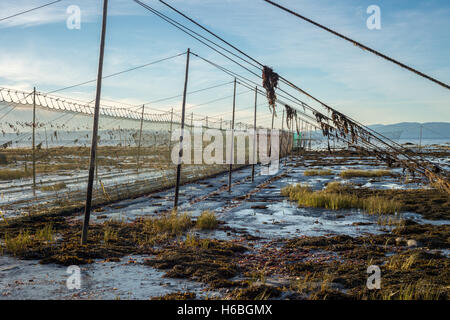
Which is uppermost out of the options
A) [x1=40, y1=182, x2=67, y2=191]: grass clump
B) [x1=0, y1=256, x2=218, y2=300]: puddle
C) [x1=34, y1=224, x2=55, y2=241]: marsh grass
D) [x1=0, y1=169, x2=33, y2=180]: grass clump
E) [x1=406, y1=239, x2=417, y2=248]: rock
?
[x1=0, y1=169, x2=33, y2=180]: grass clump

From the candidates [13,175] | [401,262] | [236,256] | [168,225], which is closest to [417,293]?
[401,262]

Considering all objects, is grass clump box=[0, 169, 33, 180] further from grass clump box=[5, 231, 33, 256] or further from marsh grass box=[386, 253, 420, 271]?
marsh grass box=[386, 253, 420, 271]

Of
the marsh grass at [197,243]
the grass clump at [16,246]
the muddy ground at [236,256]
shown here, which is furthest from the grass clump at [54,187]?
the marsh grass at [197,243]

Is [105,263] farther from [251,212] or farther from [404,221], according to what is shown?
[404,221]

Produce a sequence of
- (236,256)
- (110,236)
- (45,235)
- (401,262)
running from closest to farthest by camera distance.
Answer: (401,262)
(236,256)
(45,235)
(110,236)

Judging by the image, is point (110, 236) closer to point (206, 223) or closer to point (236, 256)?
point (206, 223)

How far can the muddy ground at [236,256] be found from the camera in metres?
6.88

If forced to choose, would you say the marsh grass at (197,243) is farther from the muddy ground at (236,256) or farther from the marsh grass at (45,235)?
the marsh grass at (45,235)

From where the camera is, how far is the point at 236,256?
9328 millimetres

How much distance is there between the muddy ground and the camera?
22.6ft

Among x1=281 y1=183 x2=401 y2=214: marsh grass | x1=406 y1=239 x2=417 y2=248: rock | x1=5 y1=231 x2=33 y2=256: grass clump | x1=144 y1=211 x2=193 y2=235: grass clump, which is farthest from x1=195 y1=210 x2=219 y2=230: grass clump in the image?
x1=281 y1=183 x2=401 y2=214: marsh grass

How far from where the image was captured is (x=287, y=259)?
29.6 feet
